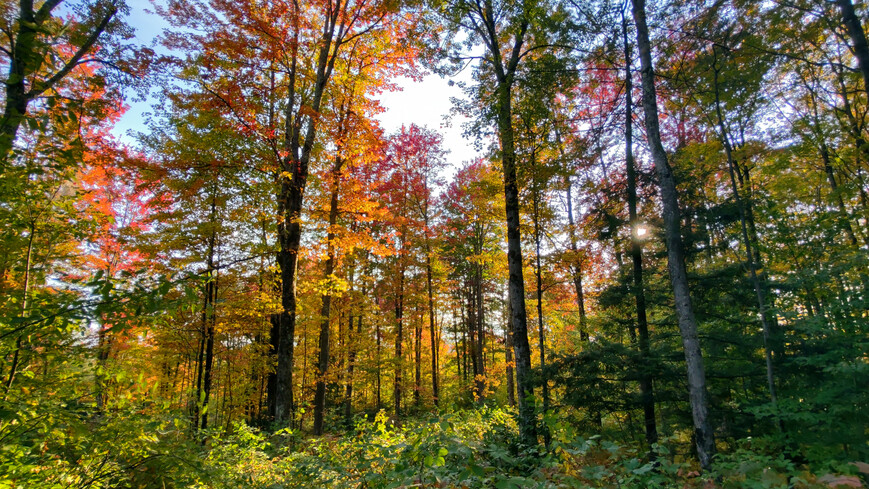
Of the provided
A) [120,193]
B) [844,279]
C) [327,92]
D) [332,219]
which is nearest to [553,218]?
[844,279]

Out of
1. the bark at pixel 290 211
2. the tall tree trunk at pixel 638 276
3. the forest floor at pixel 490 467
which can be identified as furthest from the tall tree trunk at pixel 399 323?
the tall tree trunk at pixel 638 276

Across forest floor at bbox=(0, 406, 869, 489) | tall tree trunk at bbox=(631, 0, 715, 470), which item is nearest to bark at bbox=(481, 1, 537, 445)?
tall tree trunk at bbox=(631, 0, 715, 470)

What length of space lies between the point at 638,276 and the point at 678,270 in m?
1.98

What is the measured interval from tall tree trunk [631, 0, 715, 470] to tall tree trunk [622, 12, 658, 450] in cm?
98

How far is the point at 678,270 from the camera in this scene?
6.29 metres

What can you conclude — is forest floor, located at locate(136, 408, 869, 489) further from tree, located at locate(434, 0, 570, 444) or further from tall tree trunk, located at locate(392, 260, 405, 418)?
tall tree trunk, located at locate(392, 260, 405, 418)

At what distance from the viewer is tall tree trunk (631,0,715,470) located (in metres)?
5.64

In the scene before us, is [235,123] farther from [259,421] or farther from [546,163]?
[259,421]

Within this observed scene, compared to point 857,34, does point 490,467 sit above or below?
below

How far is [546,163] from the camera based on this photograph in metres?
9.33

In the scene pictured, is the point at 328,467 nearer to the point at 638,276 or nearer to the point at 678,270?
the point at 678,270

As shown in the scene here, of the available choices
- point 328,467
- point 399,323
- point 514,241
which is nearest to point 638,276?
point 514,241

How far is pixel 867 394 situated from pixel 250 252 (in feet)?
42.4

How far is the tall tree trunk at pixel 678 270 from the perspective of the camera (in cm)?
564
